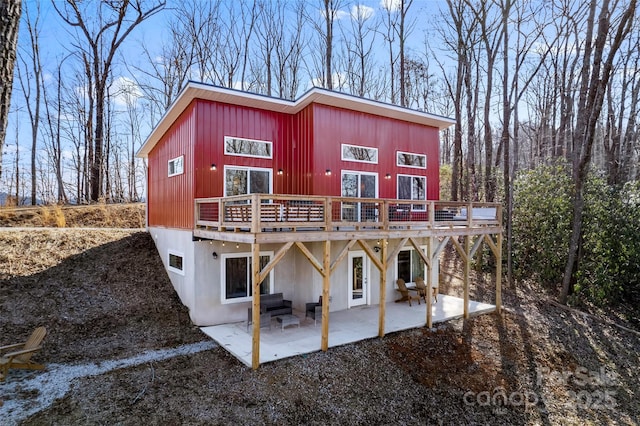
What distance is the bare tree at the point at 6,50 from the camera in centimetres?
255

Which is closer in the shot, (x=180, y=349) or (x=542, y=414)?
(x=542, y=414)

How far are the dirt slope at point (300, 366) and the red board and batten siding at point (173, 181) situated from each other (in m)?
1.97

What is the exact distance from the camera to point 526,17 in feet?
46.5

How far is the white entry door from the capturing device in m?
10.4

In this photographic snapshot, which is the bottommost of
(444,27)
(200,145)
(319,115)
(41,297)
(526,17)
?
(41,297)

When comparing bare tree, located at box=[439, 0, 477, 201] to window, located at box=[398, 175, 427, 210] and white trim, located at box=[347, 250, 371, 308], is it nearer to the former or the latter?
window, located at box=[398, 175, 427, 210]

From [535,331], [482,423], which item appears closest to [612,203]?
[535,331]

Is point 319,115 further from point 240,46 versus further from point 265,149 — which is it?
point 240,46

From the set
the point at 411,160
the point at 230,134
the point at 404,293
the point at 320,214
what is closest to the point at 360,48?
the point at 411,160

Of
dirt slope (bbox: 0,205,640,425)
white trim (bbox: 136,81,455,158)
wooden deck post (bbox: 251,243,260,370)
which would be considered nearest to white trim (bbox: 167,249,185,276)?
dirt slope (bbox: 0,205,640,425)

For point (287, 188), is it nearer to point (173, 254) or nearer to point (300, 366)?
point (173, 254)

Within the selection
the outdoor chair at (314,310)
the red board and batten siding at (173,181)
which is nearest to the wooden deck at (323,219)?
the red board and batten siding at (173,181)

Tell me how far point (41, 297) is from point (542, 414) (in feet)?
37.4

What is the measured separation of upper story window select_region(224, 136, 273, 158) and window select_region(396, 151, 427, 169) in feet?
14.1
